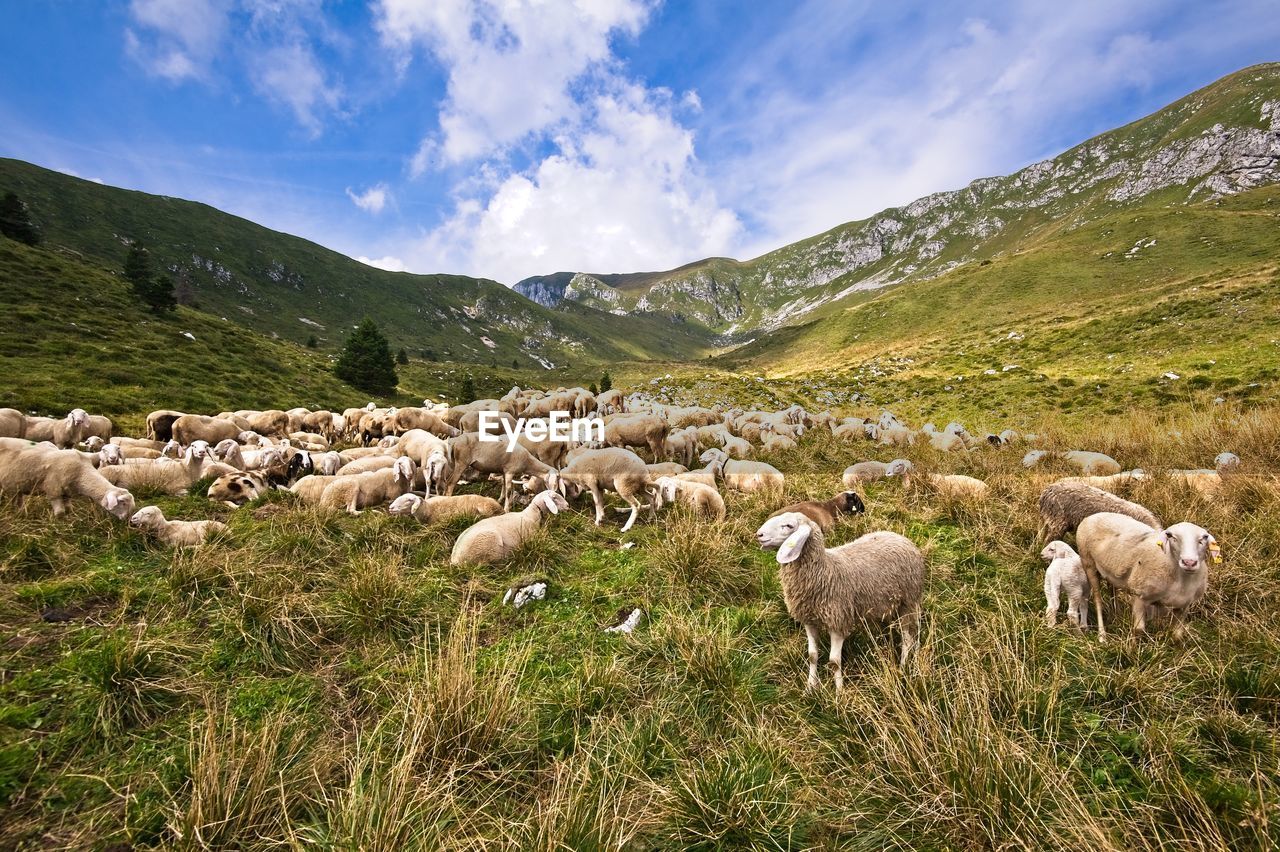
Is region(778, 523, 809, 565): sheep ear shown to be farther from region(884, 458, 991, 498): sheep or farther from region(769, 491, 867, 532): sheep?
region(884, 458, 991, 498): sheep

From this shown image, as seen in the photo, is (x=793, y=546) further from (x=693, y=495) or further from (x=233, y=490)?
(x=233, y=490)

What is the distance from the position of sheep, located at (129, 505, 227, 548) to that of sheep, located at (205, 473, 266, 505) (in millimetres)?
2550

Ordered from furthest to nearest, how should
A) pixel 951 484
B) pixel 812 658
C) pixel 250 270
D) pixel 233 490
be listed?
pixel 250 270 < pixel 233 490 < pixel 951 484 < pixel 812 658

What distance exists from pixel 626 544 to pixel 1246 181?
19363 centimetres

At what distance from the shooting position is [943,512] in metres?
8.91

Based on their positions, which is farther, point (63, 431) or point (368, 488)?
point (63, 431)

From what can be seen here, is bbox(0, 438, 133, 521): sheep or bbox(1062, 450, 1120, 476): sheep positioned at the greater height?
bbox(1062, 450, 1120, 476): sheep

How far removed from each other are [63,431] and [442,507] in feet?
44.2

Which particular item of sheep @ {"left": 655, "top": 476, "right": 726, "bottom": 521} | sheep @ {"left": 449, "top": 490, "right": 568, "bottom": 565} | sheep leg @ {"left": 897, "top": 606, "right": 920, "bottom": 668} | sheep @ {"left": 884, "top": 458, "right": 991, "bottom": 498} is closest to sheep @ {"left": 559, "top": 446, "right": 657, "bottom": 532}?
sheep @ {"left": 655, "top": 476, "right": 726, "bottom": 521}

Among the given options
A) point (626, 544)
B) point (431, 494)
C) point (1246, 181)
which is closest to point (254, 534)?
point (431, 494)

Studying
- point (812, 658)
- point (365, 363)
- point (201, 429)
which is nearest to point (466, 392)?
point (365, 363)

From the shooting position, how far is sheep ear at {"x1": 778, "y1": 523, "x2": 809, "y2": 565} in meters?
4.50

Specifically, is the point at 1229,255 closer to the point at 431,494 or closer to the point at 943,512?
the point at 943,512

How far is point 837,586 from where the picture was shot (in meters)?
4.76
